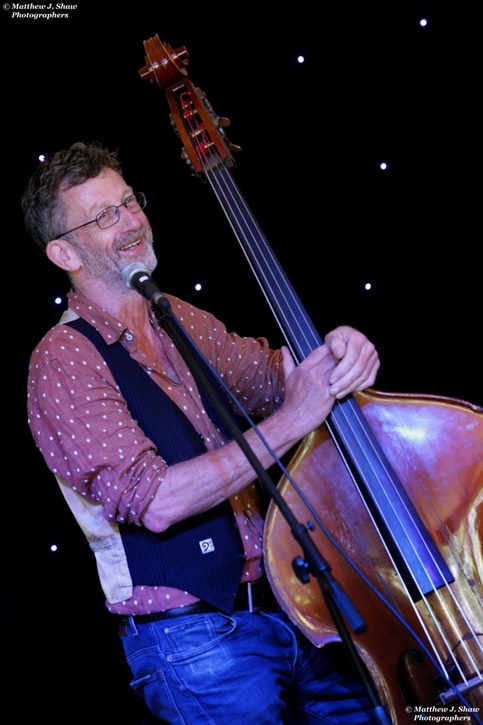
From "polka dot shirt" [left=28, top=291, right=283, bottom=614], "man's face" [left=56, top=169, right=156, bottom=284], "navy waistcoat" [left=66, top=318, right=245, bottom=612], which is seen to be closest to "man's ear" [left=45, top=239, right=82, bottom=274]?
"man's face" [left=56, top=169, right=156, bottom=284]

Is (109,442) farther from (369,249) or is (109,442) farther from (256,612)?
(369,249)

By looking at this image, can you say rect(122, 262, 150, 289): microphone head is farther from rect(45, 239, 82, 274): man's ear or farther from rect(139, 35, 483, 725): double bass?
rect(45, 239, 82, 274): man's ear

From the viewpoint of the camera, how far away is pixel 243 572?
195cm

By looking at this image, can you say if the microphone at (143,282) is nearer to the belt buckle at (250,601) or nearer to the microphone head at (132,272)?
the microphone head at (132,272)

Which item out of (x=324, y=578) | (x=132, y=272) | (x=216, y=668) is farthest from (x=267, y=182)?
(x=324, y=578)

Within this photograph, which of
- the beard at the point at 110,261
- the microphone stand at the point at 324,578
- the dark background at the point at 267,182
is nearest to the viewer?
the microphone stand at the point at 324,578

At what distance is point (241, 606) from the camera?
6.32 ft

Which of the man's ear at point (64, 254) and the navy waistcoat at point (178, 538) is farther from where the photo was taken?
the man's ear at point (64, 254)

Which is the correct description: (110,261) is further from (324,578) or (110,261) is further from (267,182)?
(324,578)

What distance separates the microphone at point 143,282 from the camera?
1607mm

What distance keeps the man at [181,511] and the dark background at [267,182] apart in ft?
2.52

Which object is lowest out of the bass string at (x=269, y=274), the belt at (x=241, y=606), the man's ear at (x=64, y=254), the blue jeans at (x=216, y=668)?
the blue jeans at (x=216, y=668)

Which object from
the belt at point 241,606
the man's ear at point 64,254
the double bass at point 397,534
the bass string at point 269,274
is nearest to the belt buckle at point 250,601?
the belt at point 241,606

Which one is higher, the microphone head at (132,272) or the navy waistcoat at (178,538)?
the microphone head at (132,272)
